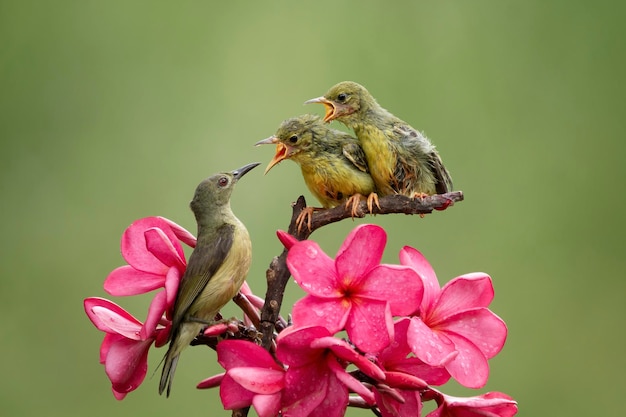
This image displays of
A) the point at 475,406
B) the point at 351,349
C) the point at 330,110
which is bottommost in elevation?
the point at 475,406

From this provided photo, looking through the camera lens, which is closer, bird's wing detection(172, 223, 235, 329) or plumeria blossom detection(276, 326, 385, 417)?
plumeria blossom detection(276, 326, 385, 417)

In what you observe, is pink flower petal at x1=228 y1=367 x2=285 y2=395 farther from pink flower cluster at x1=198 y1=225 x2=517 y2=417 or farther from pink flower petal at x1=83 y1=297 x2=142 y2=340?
pink flower petal at x1=83 y1=297 x2=142 y2=340

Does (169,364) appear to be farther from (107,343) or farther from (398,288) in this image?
(398,288)

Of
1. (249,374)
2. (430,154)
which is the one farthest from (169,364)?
(430,154)

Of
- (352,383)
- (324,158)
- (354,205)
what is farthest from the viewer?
(324,158)

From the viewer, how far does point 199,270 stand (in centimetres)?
85

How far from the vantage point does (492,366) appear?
249cm

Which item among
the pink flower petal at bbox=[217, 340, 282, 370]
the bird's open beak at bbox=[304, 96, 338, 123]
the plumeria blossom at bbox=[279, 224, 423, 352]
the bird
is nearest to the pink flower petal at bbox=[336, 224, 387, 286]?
the plumeria blossom at bbox=[279, 224, 423, 352]

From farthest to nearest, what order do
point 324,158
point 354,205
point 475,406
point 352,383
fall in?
point 324,158 < point 354,205 < point 475,406 < point 352,383

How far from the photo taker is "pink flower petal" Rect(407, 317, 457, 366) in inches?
28.5

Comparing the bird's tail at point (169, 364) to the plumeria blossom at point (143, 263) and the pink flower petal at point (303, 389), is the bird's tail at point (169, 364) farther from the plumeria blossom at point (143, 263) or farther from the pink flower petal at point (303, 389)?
the pink flower petal at point (303, 389)

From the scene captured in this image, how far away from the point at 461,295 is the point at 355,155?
493 millimetres

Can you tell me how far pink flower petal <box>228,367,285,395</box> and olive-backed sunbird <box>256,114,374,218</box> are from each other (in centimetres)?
49

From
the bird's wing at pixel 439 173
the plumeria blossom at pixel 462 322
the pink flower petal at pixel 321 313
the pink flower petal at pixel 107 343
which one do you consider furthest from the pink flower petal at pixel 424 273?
the bird's wing at pixel 439 173
